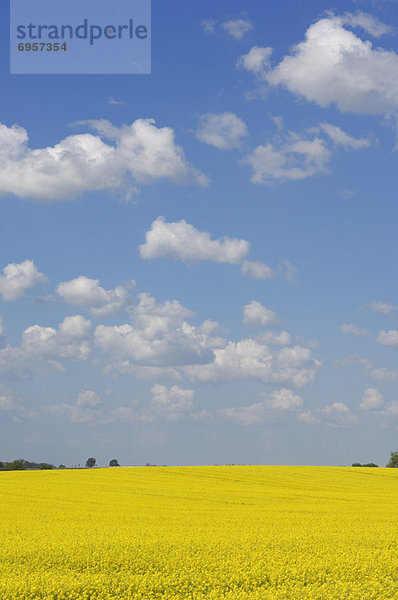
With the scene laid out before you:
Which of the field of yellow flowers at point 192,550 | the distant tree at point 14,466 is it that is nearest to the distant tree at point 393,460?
the distant tree at point 14,466

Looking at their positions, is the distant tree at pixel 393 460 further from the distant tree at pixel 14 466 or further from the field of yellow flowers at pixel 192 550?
the field of yellow flowers at pixel 192 550

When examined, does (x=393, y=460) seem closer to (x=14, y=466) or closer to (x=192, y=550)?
(x=14, y=466)

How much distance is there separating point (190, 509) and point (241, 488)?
53.3ft

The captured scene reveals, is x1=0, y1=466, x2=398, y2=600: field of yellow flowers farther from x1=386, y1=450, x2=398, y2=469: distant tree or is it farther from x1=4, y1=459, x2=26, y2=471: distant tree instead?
x1=386, y1=450, x2=398, y2=469: distant tree

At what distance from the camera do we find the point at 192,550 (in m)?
17.5

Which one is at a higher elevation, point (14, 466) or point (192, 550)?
point (192, 550)

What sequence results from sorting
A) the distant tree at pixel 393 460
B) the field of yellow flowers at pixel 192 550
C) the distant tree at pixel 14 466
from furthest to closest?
the distant tree at pixel 393 460 < the distant tree at pixel 14 466 < the field of yellow flowers at pixel 192 550

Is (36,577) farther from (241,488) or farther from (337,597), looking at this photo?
(241,488)

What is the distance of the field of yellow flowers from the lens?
46.6ft

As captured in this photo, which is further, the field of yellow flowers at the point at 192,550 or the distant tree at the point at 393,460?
the distant tree at the point at 393,460

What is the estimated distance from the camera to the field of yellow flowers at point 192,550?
46.6 ft

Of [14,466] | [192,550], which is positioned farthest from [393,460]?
[192,550]

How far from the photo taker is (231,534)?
67.8 ft

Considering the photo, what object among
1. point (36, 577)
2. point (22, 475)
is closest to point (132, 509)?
point (36, 577)
